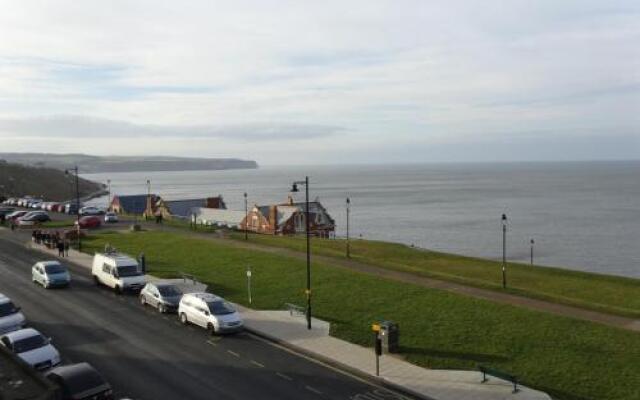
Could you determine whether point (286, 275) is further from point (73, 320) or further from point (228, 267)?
point (73, 320)

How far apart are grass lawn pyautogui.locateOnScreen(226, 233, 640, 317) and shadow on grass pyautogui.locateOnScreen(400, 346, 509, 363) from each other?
903 centimetres

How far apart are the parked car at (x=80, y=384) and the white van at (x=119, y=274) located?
16.2 m

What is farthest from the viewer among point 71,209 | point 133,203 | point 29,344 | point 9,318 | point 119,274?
point 133,203

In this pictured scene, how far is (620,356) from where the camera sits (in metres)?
23.5

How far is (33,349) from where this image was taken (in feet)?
75.6

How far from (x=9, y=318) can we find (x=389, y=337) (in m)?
17.1

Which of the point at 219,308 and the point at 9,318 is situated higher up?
Answer: the point at 219,308

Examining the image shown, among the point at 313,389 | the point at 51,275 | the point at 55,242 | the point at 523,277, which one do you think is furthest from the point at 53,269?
the point at 523,277

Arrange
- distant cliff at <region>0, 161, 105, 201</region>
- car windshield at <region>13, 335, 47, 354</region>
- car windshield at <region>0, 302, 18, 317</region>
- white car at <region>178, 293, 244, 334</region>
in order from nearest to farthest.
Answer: car windshield at <region>13, 335, 47, 354</region>
white car at <region>178, 293, 244, 334</region>
car windshield at <region>0, 302, 18, 317</region>
distant cliff at <region>0, 161, 105, 201</region>

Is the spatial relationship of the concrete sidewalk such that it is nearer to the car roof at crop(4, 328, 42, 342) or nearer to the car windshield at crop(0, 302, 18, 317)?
the car roof at crop(4, 328, 42, 342)

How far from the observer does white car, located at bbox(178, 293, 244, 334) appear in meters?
27.8

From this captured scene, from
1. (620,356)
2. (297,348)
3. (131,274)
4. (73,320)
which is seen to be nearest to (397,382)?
(297,348)

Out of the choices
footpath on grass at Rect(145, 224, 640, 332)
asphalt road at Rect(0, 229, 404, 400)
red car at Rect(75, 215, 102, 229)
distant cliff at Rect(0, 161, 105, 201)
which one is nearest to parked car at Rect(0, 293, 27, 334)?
asphalt road at Rect(0, 229, 404, 400)

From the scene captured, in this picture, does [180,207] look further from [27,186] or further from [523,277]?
[27,186]
